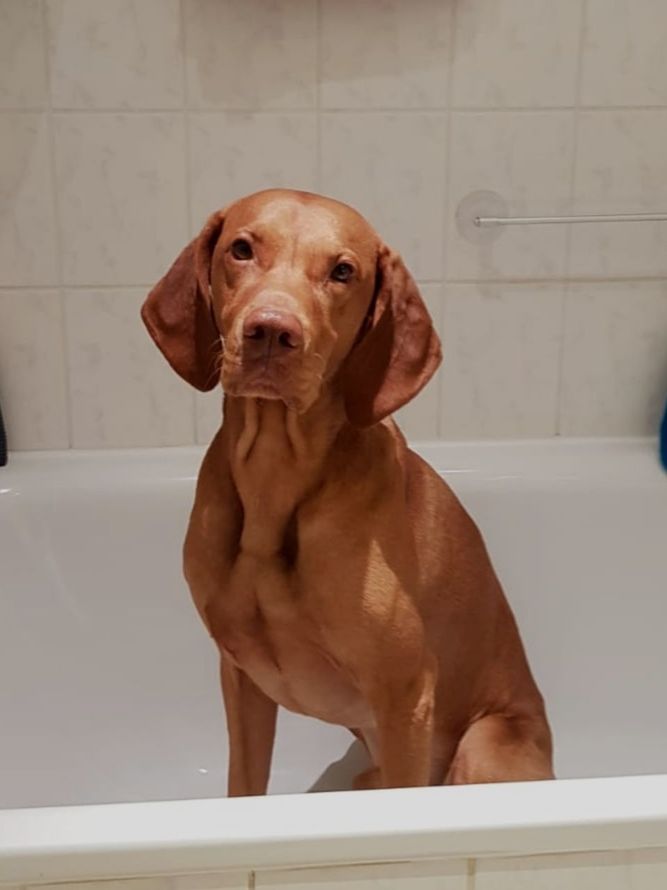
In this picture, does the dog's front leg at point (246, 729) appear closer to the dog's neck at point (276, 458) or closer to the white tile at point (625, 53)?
the dog's neck at point (276, 458)

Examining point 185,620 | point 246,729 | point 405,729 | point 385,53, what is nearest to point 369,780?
point 246,729

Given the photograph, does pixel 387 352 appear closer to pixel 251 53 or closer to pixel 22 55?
pixel 251 53

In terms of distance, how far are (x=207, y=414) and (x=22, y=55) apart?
0.60m

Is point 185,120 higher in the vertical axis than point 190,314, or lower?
higher

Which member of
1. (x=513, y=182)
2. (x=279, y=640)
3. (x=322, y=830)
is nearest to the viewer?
(x=322, y=830)

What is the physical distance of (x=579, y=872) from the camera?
0.99 metres

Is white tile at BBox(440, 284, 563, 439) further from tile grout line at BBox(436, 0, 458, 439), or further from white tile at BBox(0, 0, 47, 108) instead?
white tile at BBox(0, 0, 47, 108)

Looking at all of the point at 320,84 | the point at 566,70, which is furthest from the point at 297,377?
the point at 566,70

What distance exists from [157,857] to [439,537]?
0.55m

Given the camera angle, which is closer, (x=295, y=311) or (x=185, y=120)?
(x=295, y=311)

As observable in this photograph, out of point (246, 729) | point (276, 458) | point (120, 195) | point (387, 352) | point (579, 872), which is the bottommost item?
point (246, 729)

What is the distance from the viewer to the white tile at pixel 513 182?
1.82 metres

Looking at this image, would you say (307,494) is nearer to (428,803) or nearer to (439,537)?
(439,537)

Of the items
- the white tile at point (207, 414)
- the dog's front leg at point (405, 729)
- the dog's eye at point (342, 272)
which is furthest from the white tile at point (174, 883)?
the white tile at point (207, 414)
